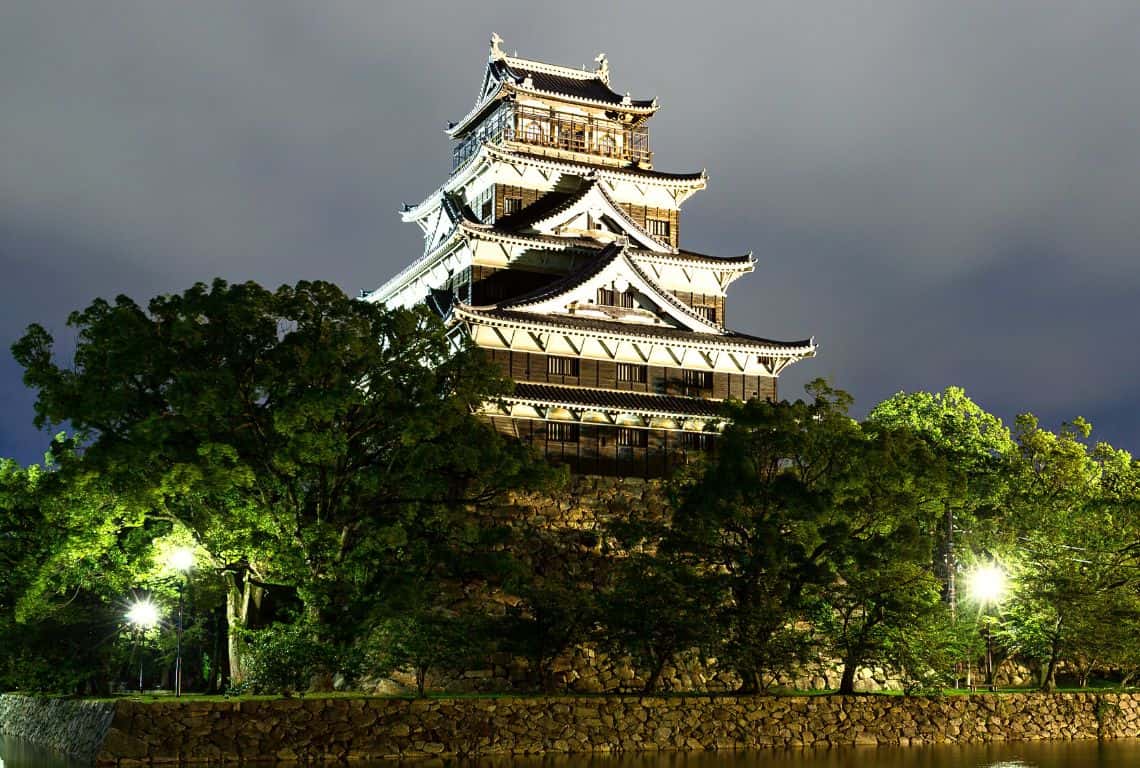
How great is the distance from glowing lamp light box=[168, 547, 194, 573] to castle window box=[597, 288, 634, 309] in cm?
1950

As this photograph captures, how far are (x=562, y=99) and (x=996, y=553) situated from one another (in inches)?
987

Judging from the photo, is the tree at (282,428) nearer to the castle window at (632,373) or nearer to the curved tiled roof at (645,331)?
the curved tiled roof at (645,331)

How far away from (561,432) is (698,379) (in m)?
6.22

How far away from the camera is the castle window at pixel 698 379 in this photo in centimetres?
4612

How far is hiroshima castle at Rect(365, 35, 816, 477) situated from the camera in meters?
43.2

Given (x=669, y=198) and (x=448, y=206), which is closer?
(x=448, y=206)

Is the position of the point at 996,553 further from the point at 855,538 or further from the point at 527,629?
the point at 527,629

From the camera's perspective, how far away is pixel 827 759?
89.4 feet

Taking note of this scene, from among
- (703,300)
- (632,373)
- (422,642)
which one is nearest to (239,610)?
(422,642)

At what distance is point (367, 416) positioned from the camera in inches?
1158

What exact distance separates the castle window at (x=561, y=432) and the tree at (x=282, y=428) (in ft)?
40.1

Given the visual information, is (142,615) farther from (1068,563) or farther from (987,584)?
(1068,563)

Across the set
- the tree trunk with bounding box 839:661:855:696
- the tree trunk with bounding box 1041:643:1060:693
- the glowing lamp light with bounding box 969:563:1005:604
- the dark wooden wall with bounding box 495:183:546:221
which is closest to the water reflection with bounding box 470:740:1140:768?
the tree trunk with bounding box 839:661:855:696

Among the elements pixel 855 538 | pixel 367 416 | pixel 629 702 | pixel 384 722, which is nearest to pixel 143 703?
pixel 384 722
